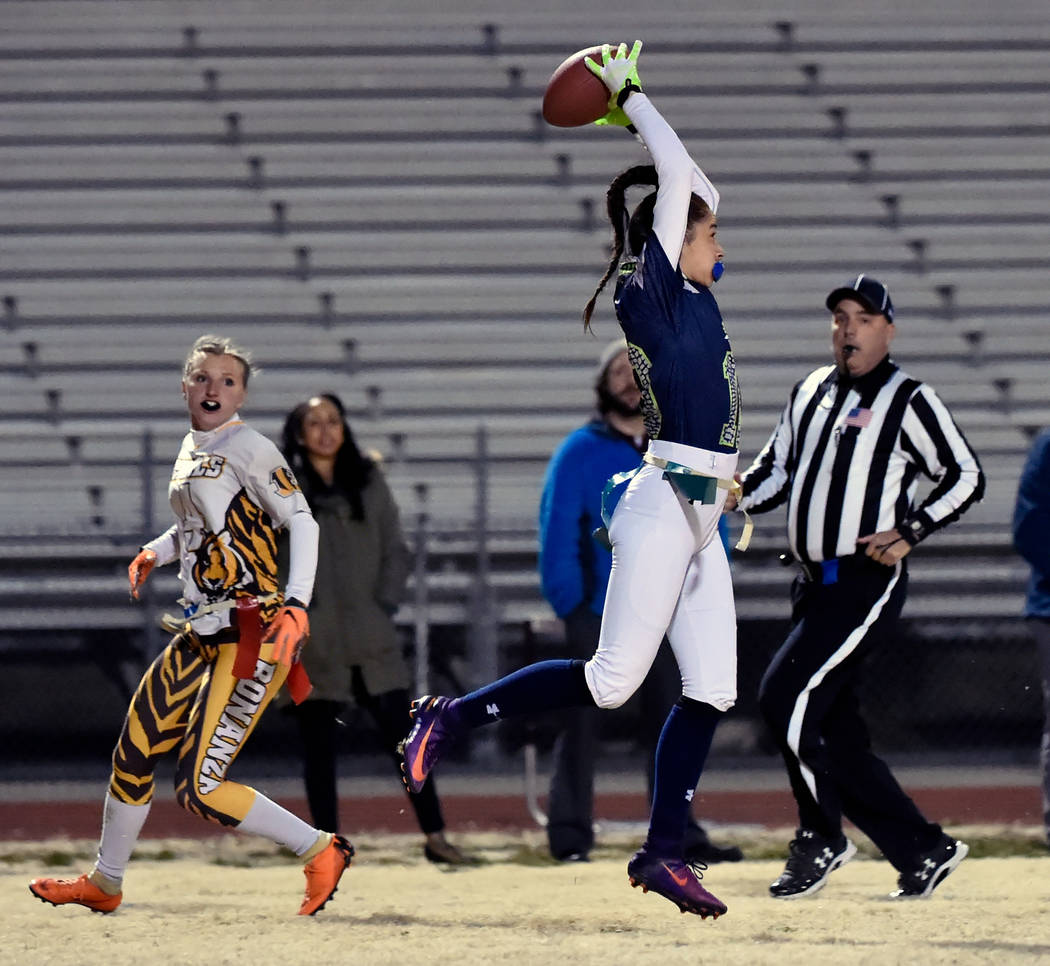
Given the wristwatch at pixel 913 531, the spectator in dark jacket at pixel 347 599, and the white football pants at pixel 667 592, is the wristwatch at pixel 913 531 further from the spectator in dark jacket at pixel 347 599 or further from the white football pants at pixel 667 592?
the spectator in dark jacket at pixel 347 599

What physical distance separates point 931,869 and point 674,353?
178 cm

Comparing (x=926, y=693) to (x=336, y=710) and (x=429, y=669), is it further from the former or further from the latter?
(x=336, y=710)

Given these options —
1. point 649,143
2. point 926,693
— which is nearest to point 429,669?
point 926,693

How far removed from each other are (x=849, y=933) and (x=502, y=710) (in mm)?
974

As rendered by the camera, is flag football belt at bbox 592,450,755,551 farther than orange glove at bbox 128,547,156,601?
No

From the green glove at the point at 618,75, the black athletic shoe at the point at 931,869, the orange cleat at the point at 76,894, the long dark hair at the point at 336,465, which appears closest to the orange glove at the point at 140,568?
the orange cleat at the point at 76,894

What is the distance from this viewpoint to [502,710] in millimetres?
4371

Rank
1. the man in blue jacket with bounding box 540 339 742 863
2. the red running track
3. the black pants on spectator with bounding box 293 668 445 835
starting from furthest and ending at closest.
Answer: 1. the red running track
2. the man in blue jacket with bounding box 540 339 742 863
3. the black pants on spectator with bounding box 293 668 445 835

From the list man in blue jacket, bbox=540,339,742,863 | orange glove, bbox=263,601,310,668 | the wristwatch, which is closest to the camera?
orange glove, bbox=263,601,310,668

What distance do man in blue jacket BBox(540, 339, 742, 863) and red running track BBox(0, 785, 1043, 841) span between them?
4.57 ft

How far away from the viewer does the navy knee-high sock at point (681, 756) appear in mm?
4281

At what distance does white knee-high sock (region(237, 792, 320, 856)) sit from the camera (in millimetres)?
4789

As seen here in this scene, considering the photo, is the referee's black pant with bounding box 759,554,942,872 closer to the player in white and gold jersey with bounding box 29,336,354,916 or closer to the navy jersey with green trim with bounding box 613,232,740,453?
the navy jersey with green trim with bounding box 613,232,740,453

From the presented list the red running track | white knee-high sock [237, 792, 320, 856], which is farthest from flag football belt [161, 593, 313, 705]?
the red running track
